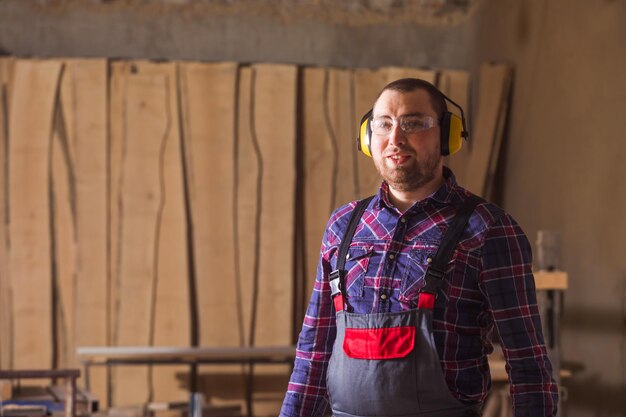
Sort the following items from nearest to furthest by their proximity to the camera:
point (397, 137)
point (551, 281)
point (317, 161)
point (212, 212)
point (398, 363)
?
point (398, 363)
point (397, 137)
point (551, 281)
point (212, 212)
point (317, 161)

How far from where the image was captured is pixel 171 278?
20.0 feet

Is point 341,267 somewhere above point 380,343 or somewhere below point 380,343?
above

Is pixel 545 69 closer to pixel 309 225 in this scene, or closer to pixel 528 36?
pixel 528 36

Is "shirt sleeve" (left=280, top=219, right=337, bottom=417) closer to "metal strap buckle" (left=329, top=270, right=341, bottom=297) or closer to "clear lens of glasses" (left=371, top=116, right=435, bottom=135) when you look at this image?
"metal strap buckle" (left=329, top=270, right=341, bottom=297)

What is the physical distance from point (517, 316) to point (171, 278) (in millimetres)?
4385

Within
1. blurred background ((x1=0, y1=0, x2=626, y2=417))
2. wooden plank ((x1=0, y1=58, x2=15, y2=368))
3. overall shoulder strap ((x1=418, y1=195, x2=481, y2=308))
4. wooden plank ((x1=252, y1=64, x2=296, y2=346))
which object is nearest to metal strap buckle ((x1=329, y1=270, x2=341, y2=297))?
overall shoulder strap ((x1=418, y1=195, x2=481, y2=308))

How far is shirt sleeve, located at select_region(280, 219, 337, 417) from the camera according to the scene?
7.07 feet

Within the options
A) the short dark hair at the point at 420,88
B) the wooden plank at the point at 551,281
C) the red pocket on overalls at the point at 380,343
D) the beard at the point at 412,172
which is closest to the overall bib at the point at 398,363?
the red pocket on overalls at the point at 380,343

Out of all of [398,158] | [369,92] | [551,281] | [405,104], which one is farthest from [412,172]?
[369,92]

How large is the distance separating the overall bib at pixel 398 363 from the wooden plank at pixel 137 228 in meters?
4.21

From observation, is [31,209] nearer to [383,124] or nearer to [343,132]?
[343,132]

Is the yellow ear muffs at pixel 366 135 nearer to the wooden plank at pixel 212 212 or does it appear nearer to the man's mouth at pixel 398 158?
the man's mouth at pixel 398 158

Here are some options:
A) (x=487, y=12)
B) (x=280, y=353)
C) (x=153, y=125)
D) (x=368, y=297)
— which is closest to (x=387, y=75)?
(x=487, y=12)

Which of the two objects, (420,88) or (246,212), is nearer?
(420,88)
